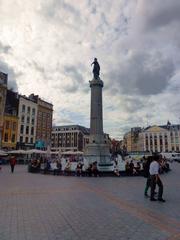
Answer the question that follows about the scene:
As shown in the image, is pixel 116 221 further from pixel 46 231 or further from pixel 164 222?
pixel 46 231

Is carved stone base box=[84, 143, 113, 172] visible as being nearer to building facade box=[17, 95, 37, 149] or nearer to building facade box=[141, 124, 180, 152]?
building facade box=[17, 95, 37, 149]

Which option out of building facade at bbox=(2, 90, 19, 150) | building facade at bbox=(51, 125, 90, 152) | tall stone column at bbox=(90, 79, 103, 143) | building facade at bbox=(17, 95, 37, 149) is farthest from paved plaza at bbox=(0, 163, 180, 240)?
building facade at bbox=(51, 125, 90, 152)

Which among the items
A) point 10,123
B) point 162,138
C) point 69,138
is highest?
point 162,138

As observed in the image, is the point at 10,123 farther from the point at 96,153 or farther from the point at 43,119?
the point at 96,153

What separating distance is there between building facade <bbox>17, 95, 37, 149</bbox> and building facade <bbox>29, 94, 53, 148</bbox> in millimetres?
2096

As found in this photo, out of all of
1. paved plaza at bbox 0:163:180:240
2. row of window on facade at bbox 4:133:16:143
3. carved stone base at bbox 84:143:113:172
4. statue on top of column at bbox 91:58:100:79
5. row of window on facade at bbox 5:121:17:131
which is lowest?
paved plaza at bbox 0:163:180:240

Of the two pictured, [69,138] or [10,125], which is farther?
A: [69,138]

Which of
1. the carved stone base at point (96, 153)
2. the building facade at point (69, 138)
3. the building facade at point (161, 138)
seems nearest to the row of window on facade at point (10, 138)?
the carved stone base at point (96, 153)

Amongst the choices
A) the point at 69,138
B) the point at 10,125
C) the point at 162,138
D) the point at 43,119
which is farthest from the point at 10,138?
the point at 162,138

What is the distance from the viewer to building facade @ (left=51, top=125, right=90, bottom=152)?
457 feet

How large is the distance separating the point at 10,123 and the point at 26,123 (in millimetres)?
7913

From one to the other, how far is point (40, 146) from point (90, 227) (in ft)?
227

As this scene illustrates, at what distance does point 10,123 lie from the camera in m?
69.0

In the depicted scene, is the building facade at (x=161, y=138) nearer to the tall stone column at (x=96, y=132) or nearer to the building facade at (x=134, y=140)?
the building facade at (x=134, y=140)
